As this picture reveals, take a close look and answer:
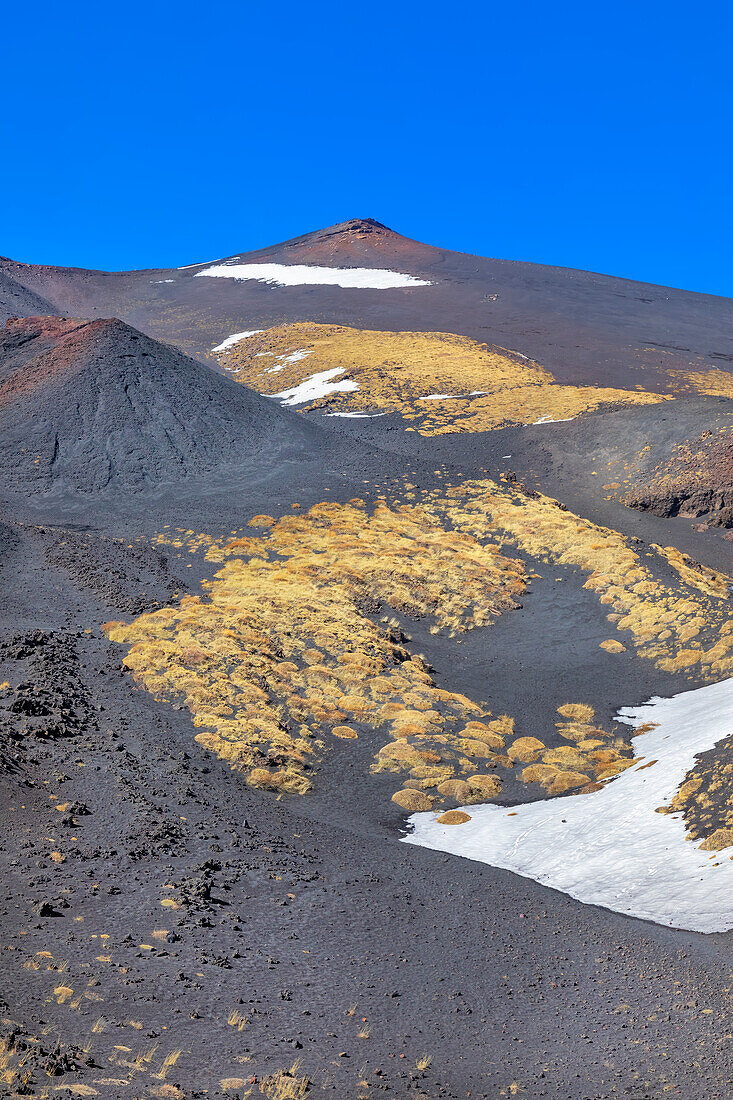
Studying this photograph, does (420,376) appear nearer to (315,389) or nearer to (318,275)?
(315,389)

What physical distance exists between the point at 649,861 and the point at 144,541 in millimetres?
28002

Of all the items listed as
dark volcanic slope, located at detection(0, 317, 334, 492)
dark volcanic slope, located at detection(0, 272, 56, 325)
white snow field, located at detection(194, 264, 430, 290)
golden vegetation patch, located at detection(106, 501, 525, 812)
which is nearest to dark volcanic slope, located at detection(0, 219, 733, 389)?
white snow field, located at detection(194, 264, 430, 290)

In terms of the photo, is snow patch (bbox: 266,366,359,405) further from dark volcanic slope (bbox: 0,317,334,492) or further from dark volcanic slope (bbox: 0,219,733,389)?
dark volcanic slope (bbox: 0,219,733,389)

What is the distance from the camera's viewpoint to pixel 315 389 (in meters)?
70.8

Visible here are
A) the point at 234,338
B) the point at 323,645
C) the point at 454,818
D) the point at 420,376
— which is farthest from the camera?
the point at 234,338

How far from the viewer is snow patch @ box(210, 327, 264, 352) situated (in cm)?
8981

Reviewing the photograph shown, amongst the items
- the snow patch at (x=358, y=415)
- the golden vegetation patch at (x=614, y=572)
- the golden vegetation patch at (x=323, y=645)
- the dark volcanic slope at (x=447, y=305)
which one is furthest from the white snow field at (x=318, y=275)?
the golden vegetation patch at (x=323, y=645)

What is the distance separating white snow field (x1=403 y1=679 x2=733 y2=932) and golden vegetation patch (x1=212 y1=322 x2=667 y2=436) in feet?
124

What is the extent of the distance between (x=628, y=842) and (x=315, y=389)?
55239 mm

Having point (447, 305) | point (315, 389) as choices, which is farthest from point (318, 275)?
point (315, 389)

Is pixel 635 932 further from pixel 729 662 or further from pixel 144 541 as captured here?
pixel 144 541

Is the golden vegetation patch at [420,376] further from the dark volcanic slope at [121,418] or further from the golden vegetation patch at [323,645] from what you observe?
the golden vegetation patch at [323,645]

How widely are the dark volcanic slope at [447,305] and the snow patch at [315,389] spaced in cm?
1827

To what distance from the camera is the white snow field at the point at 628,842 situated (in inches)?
695
